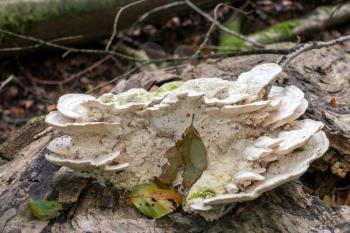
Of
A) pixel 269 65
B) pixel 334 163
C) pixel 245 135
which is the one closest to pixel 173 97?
pixel 245 135

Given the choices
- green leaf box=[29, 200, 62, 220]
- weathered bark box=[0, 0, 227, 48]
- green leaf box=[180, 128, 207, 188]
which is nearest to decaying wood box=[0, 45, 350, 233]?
green leaf box=[29, 200, 62, 220]

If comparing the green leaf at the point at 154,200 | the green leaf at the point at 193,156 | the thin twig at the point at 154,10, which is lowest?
the thin twig at the point at 154,10

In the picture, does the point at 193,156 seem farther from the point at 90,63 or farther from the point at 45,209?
the point at 90,63

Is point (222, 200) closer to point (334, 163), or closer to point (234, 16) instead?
point (334, 163)

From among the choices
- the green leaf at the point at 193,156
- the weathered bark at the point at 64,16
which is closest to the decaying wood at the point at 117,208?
the green leaf at the point at 193,156

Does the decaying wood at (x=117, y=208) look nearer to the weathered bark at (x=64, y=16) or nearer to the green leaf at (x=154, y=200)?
the green leaf at (x=154, y=200)

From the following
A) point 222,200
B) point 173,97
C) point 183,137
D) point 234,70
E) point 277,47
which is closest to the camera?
point 222,200
